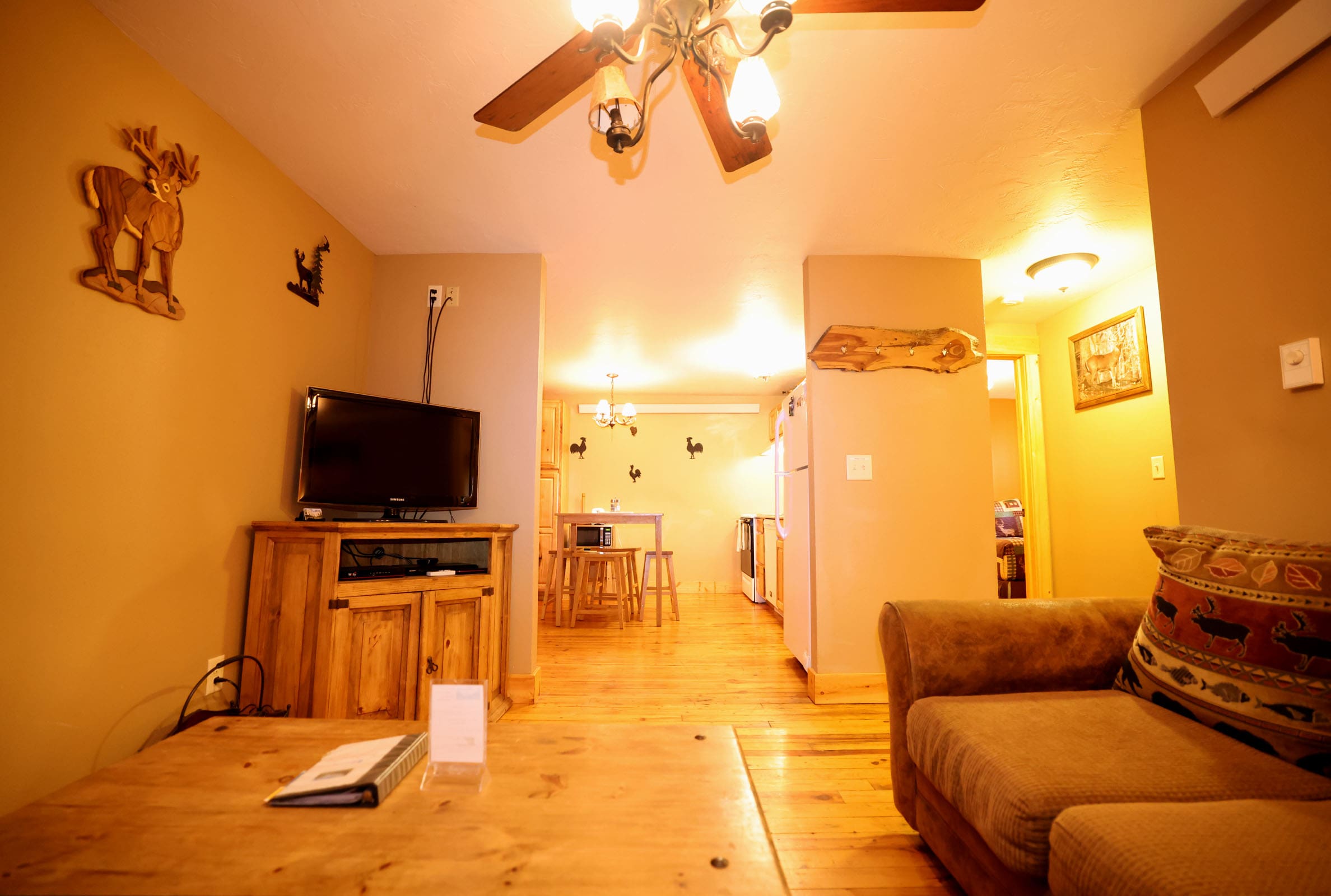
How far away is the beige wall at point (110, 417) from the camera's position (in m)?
1.39

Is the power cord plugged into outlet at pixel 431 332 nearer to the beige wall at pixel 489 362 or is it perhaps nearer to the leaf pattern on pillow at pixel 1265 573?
the beige wall at pixel 489 362

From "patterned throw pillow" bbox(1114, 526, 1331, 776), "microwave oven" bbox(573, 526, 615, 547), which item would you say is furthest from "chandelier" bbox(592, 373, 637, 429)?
"patterned throw pillow" bbox(1114, 526, 1331, 776)

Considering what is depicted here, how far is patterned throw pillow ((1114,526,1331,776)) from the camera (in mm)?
996

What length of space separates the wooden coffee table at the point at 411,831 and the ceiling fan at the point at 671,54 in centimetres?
122

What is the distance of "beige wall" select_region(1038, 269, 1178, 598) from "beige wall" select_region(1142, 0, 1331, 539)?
1.35 meters

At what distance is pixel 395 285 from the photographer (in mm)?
3066

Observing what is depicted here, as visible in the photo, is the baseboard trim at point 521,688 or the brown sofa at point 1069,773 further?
the baseboard trim at point 521,688

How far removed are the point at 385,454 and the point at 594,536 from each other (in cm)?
263

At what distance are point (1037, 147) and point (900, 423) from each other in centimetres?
137

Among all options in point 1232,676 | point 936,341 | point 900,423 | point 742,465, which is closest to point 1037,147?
point 936,341

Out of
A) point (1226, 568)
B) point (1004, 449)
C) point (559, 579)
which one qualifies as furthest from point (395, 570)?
point (1004, 449)

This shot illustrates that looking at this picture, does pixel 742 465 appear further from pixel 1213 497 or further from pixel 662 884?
pixel 662 884

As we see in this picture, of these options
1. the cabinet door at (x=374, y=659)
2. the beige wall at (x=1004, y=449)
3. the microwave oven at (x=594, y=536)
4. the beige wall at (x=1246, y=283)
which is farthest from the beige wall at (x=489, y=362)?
the beige wall at (x=1004, y=449)

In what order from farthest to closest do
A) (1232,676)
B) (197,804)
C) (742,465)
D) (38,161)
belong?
(742,465) → (38,161) → (1232,676) → (197,804)
